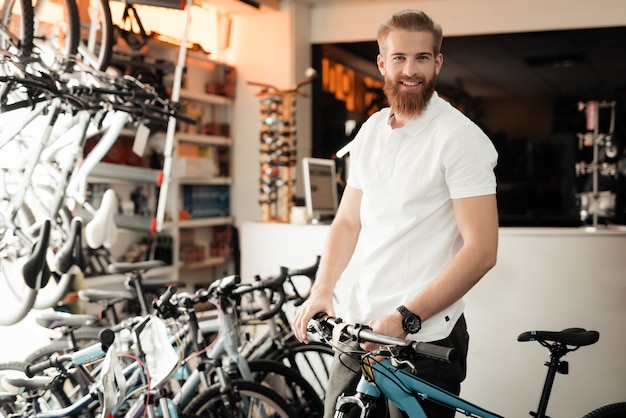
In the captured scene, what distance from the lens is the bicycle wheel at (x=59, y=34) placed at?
2.87 m

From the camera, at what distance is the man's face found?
5.10 ft

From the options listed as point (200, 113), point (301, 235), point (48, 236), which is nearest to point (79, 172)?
point (48, 236)

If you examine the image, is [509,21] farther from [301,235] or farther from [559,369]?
[559,369]

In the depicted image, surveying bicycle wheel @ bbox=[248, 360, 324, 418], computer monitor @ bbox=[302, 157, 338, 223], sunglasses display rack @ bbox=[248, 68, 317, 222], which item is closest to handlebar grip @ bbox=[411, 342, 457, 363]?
bicycle wheel @ bbox=[248, 360, 324, 418]

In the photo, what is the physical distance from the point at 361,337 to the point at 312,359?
2.02m

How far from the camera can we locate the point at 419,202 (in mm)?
1597

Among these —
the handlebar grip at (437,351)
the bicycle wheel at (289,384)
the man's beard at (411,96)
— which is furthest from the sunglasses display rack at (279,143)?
the handlebar grip at (437,351)

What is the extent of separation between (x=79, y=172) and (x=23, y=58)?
1.89 feet

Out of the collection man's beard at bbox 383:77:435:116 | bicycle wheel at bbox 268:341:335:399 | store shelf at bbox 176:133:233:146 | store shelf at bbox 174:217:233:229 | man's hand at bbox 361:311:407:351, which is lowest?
bicycle wheel at bbox 268:341:335:399

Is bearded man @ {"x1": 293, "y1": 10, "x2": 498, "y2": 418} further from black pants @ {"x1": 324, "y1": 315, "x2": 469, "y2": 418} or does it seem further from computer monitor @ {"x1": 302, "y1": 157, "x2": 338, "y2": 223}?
computer monitor @ {"x1": 302, "y1": 157, "x2": 338, "y2": 223}

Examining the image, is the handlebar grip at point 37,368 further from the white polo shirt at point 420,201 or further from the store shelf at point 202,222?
the store shelf at point 202,222

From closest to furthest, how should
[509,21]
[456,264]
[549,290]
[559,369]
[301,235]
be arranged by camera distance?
1. [456,264]
2. [559,369]
3. [549,290]
4. [301,235]
5. [509,21]

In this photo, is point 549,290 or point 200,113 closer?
point 549,290

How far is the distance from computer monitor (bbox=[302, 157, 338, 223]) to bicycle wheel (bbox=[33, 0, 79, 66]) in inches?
51.9
